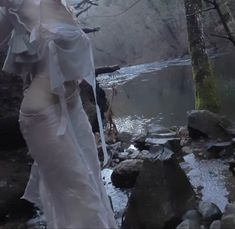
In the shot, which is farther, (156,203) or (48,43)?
(156,203)

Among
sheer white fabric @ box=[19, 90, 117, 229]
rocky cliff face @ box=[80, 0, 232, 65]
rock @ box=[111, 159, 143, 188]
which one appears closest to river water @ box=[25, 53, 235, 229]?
rock @ box=[111, 159, 143, 188]

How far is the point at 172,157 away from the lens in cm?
466

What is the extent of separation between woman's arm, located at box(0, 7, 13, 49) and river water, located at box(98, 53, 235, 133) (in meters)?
7.63

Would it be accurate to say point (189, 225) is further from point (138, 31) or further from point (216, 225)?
point (138, 31)

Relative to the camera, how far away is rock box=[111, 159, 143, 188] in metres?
6.06

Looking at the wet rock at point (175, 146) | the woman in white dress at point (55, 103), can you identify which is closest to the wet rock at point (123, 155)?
the wet rock at point (175, 146)

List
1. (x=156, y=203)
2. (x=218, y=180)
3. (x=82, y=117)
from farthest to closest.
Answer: (x=218, y=180), (x=156, y=203), (x=82, y=117)

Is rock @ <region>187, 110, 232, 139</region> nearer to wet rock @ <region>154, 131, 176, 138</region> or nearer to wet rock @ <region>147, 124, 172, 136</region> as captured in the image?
wet rock @ <region>154, 131, 176, 138</region>

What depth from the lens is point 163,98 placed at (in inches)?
624

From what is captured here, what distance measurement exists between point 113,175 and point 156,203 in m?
1.90

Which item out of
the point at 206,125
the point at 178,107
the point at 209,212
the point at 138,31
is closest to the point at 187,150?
the point at 206,125

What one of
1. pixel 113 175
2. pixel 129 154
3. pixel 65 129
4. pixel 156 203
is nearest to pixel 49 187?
pixel 65 129

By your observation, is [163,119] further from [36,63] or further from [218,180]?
[36,63]

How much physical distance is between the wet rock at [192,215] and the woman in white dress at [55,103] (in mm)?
1598
